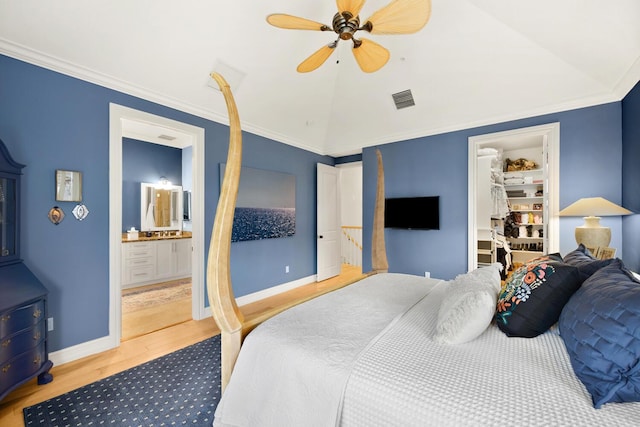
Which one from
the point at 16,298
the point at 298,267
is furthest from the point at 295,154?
the point at 16,298

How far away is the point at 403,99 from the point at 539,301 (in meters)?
3.22

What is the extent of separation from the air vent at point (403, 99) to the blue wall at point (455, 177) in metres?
0.65

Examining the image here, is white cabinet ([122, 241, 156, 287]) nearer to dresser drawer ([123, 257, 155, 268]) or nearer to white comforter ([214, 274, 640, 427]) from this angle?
dresser drawer ([123, 257, 155, 268])

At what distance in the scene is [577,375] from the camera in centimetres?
94

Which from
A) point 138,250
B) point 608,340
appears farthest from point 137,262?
point 608,340

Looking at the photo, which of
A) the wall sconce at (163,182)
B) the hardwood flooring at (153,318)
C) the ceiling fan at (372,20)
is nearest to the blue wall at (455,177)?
the ceiling fan at (372,20)

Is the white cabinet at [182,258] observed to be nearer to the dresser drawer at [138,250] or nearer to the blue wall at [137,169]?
the dresser drawer at [138,250]

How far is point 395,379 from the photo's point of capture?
3.26 feet

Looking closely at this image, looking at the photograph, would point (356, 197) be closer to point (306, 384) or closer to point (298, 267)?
point (298, 267)

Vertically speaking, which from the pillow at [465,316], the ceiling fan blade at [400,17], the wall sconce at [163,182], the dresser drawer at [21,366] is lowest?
the dresser drawer at [21,366]

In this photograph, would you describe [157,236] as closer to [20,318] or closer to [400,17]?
[20,318]

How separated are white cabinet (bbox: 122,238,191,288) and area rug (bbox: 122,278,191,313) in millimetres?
146

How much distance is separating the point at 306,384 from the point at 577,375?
0.95 meters

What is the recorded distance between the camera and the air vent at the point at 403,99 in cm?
370
